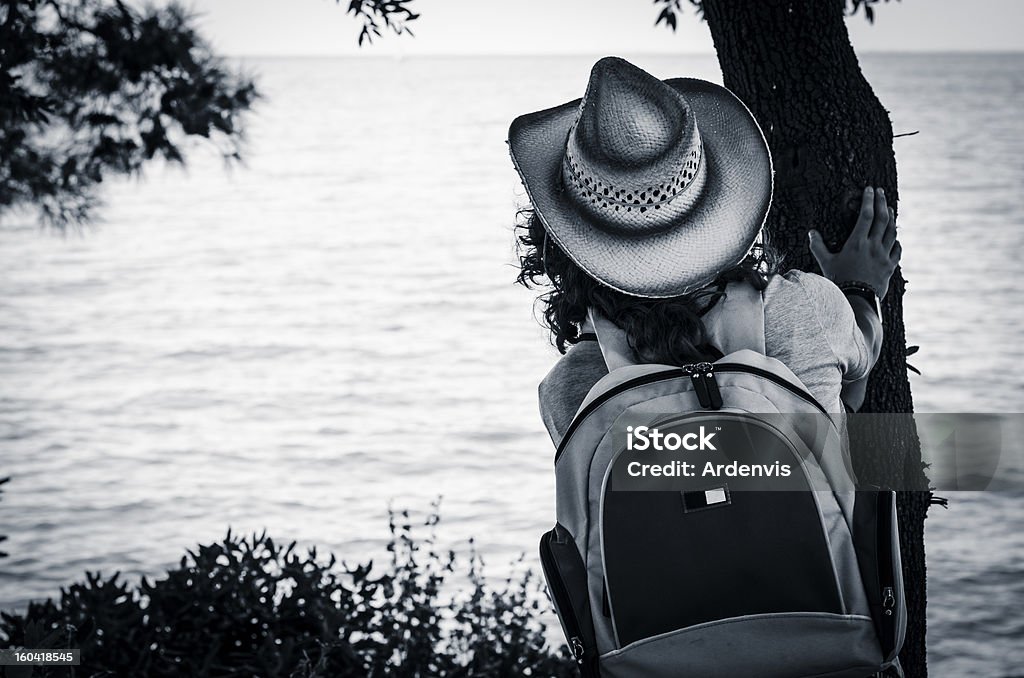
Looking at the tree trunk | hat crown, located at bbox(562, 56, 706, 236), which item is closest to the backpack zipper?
hat crown, located at bbox(562, 56, 706, 236)

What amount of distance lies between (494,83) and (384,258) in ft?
227

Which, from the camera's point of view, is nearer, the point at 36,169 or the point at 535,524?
the point at 36,169

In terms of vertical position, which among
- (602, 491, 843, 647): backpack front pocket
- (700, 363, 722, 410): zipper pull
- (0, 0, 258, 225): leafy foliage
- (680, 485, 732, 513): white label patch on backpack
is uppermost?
(0, 0, 258, 225): leafy foliage

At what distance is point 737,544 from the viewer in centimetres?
154

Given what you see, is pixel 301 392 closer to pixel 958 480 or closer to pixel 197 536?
pixel 197 536

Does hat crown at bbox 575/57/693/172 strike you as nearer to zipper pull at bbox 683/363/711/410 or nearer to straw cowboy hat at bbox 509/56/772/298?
straw cowboy hat at bbox 509/56/772/298

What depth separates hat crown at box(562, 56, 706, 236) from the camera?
1.64 m

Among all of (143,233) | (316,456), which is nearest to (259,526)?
(316,456)

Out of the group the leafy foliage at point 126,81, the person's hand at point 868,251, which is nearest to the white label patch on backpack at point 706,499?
the person's hand at point 868,251

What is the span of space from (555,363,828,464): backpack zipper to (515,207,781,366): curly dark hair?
0.06m

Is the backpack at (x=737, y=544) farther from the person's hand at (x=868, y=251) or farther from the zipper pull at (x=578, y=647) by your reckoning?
the person's hand at (x=868, y=251)

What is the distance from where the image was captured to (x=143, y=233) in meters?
22.9

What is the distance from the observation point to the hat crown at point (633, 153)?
5.38ft

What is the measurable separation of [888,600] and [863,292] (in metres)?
0.69
